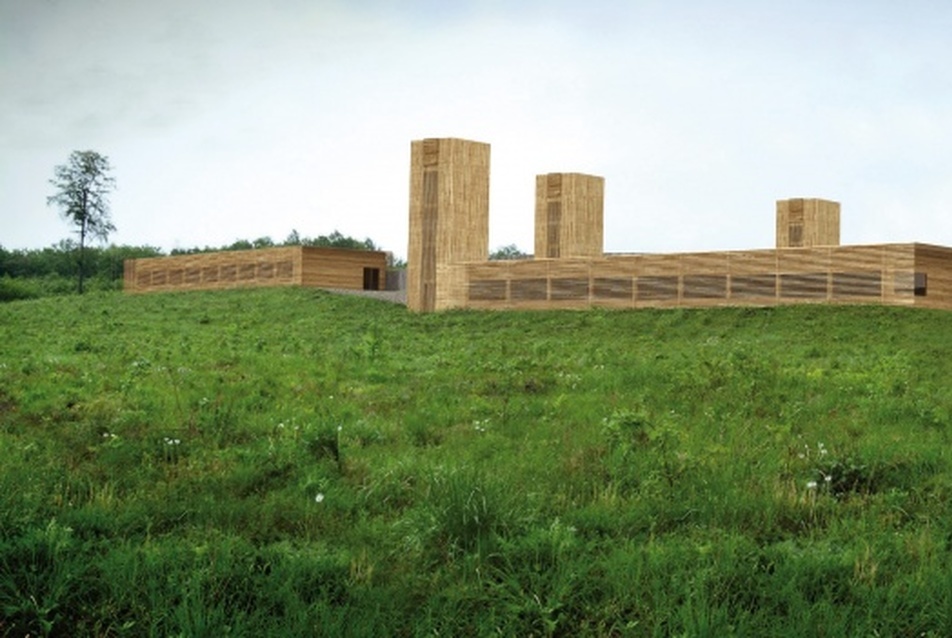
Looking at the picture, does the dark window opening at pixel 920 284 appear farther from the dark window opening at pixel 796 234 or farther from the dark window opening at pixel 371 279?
the dark window opening at pixel 371 279

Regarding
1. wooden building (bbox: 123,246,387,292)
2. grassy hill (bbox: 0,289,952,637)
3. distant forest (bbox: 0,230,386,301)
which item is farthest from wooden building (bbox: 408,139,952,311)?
distant forest (bbox: 0,230,386,301)

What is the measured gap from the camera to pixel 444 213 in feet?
120

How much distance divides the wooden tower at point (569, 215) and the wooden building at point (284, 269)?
901cm

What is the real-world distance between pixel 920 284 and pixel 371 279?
24.2 m

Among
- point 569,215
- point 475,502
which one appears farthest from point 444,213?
point 475,502

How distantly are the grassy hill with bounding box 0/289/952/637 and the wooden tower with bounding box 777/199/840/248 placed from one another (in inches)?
1150

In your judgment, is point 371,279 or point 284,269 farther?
point 371,279

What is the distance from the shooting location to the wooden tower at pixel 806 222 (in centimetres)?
4346

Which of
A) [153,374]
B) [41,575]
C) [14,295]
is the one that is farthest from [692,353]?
[14,295]

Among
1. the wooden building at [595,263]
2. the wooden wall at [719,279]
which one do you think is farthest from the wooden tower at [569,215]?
the wooden wall at [719,279]

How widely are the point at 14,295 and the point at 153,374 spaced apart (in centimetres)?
5143

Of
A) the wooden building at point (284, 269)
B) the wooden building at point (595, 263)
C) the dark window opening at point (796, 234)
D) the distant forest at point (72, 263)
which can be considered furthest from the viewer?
the distant forest at point (72, 263)

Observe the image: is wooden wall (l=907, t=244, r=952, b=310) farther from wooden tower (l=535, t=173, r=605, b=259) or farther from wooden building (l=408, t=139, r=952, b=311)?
wooden tower (l=535, t=173, r=605, b=259)

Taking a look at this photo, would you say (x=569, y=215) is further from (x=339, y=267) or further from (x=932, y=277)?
(x=932, y=277)
